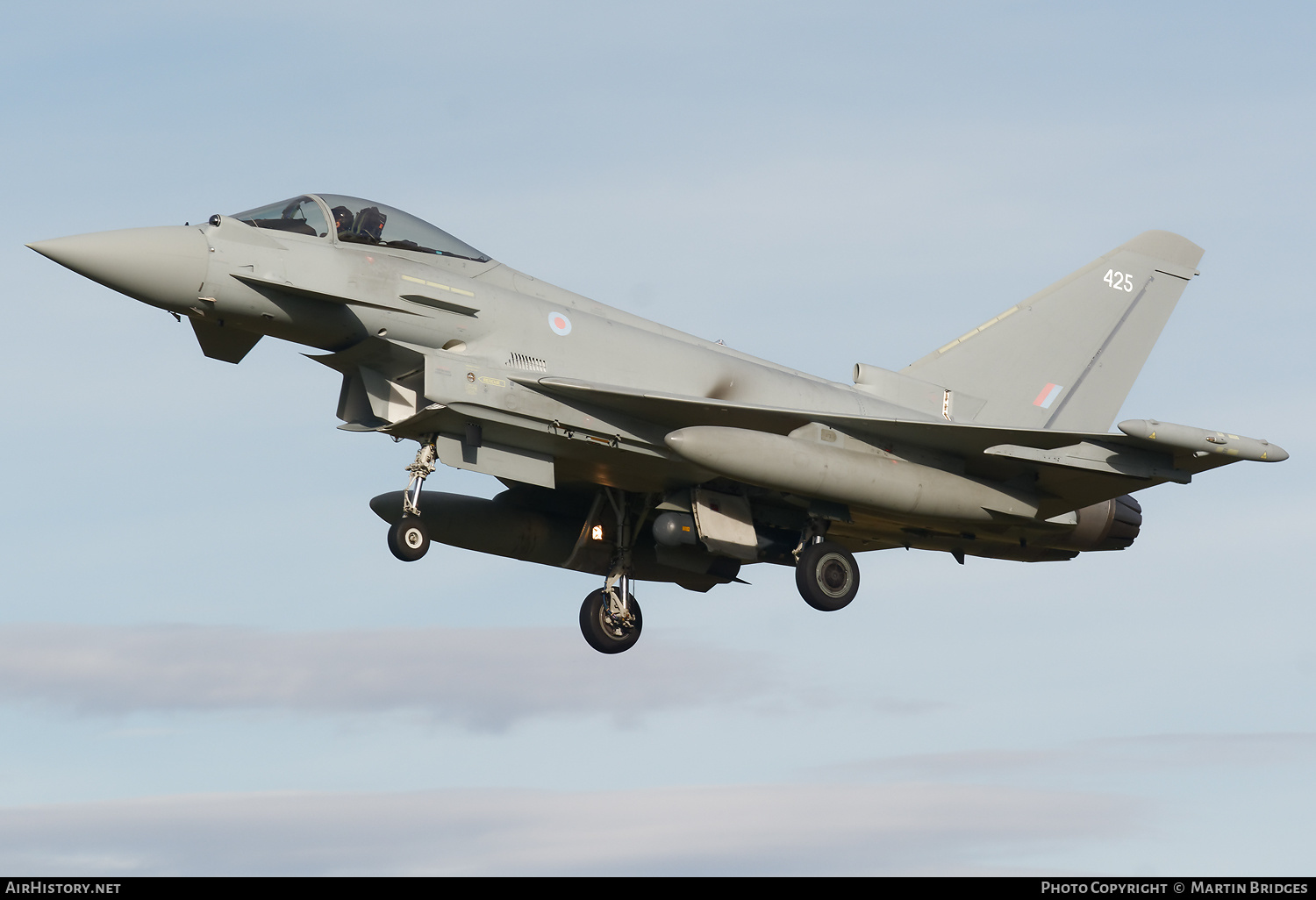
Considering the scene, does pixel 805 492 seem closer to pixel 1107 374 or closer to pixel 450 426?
pixel 450 426

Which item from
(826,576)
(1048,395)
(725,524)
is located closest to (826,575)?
(826,576)

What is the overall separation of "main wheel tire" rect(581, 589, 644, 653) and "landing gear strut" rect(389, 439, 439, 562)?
14.1 ft

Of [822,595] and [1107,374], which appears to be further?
[1107,374]

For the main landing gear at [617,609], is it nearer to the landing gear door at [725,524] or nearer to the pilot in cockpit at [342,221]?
the landing gear door at [725,524]

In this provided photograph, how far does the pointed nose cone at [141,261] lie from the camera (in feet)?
51.6

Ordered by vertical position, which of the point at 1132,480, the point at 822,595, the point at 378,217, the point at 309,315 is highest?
the point at 378,217

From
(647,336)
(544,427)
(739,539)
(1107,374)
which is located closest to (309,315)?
(544,427)

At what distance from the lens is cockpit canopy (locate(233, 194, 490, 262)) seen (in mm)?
16766

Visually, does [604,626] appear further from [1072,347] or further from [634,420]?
[1072,347]

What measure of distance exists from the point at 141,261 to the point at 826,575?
8.73m

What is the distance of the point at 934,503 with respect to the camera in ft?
60.1

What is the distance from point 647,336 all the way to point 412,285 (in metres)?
3.04

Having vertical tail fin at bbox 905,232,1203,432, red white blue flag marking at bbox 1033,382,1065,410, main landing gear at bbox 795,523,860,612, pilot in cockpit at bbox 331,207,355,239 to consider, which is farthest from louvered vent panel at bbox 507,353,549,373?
red white blue flag marking at bbox 1033,382,1065,410

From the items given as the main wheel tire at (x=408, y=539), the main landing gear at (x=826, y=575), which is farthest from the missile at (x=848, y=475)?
the main wheel tire at (x=408, y=539)
